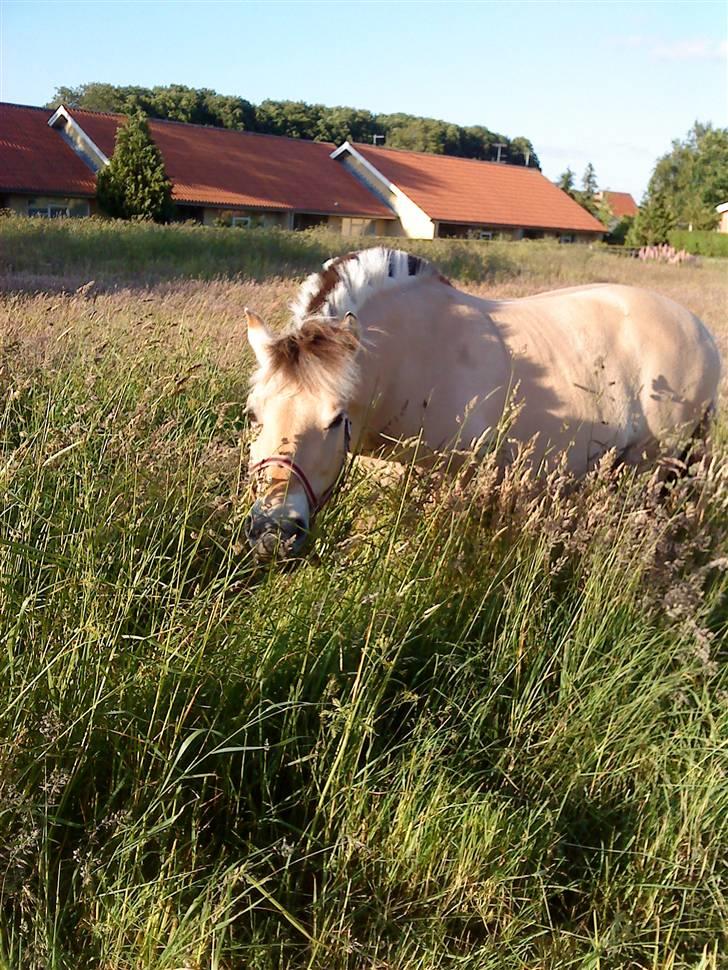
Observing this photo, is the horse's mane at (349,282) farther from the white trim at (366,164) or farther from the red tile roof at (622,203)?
the red tile roof at (622,203)

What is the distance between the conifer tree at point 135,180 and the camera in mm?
29594

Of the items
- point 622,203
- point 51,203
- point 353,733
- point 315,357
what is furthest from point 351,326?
point 622,203

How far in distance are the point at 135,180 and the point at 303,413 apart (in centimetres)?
3022

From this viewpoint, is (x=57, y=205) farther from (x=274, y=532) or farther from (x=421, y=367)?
(x=274, y=532)

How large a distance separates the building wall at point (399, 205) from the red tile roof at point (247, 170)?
1.11 m

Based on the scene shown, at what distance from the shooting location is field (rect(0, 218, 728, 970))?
1.88m

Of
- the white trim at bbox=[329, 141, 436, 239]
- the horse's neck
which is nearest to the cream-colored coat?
the horse's neck

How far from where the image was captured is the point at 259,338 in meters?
3.25

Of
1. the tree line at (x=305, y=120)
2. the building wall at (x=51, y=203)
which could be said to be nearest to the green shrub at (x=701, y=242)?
the tree line at (x=305, y=120)

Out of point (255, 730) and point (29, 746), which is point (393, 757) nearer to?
point (255, 730)

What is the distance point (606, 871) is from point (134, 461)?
1799 mm

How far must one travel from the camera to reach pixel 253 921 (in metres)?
1.88

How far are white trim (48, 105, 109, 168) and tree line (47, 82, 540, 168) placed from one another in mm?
23735

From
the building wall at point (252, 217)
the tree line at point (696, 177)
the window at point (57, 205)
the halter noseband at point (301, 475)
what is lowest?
the halter noseband at point (301, 475)
